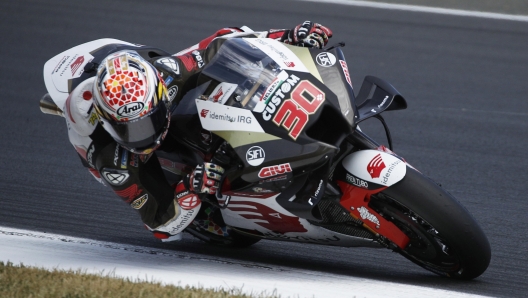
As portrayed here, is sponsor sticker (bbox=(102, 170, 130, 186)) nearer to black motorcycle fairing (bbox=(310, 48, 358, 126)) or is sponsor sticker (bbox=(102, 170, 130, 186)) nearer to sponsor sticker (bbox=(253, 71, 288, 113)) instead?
sponsor sticker (bbox=(253, 71, 288, 113))

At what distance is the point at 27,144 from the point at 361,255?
384cm

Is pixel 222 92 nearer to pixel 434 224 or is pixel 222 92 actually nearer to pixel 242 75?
pixel 242 75

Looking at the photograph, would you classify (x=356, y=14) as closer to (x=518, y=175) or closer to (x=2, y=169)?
(x=518, y=175)

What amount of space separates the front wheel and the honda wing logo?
3.9 inches

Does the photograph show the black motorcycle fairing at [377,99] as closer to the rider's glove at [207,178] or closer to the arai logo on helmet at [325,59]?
the arai logo on helmet at [325,59]

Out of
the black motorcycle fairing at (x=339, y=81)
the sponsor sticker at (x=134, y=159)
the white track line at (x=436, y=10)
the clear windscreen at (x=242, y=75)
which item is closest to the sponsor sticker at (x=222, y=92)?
the clear windscreen at (x=242, y=75)

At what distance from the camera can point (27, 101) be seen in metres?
9.09

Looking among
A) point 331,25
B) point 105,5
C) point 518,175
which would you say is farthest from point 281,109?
point 105,5

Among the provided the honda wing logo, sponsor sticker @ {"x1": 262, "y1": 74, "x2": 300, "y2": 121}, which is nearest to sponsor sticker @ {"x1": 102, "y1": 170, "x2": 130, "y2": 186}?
sponsor sticker @ {"x1": 262, "y1": 74, "x2": 300, "y2": 121}

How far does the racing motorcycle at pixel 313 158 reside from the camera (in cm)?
394

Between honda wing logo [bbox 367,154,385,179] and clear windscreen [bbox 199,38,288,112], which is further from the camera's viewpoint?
honda wing logo [bbox 367,154,385,179]

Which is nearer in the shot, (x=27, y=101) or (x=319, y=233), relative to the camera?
(x=319, y=233)

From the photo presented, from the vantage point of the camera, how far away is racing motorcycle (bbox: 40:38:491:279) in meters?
3.94

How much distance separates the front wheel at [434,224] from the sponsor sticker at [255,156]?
2.12 ft
